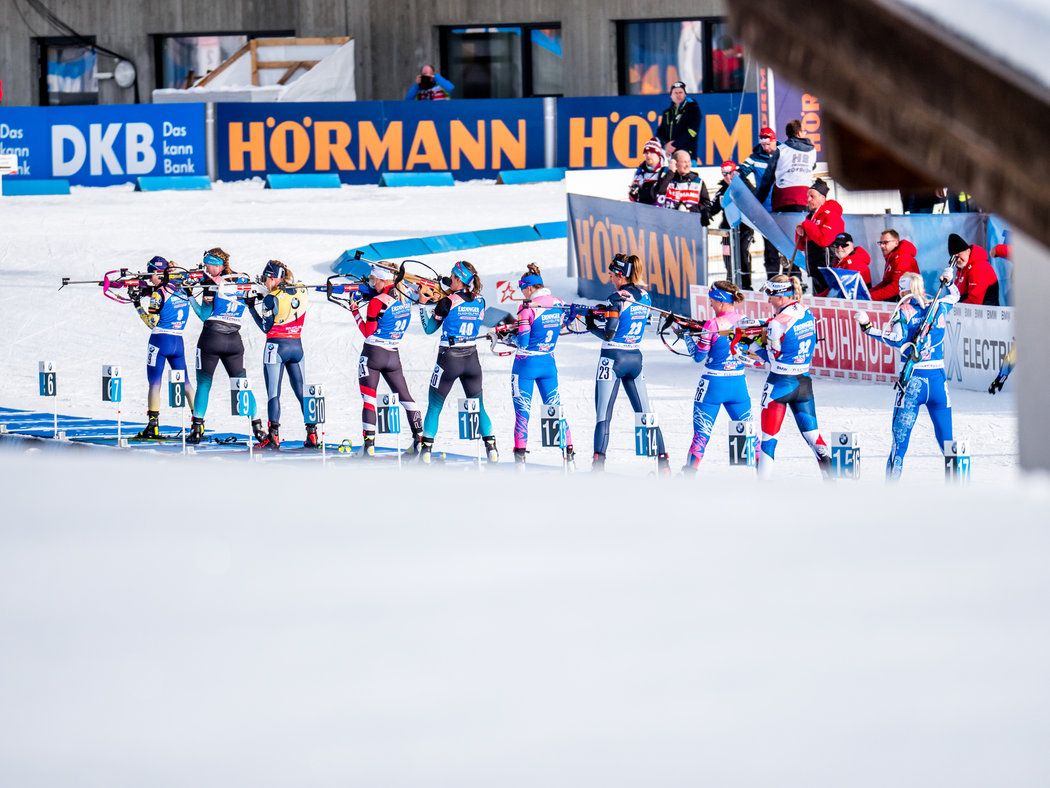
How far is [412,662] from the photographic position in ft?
13.4

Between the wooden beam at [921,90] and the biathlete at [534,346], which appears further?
the biathlete at [534,346]

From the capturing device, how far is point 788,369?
10.8 metres

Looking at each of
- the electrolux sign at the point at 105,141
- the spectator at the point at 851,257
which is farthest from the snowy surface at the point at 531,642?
the electrolux sign at the point at 105,141

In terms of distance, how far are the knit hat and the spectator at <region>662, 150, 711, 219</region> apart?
420 cm

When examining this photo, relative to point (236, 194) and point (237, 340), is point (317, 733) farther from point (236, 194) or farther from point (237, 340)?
point (236, 194)

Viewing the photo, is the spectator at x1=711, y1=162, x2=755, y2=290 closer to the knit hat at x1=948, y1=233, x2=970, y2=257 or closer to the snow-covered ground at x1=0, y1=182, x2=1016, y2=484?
the snow-covered ground at x1=0, y1=182, x2=1016, y2=484

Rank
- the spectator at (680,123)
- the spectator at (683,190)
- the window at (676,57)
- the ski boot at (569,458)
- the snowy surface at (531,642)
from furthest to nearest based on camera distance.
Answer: the window at (676,57), the spectator at (680,123), the spectator at (683,190), the ski boot at (569,458), the snowy surface at (531,642)

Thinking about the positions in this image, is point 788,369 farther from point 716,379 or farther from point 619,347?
point 619,347

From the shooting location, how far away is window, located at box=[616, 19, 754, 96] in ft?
111

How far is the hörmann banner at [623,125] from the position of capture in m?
27.3

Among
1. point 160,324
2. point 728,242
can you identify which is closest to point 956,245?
point 728,242

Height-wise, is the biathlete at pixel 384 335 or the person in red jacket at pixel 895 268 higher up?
the person in red jacket at pixel 895 268

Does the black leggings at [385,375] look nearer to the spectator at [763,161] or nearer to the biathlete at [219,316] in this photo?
the biathlete at [219,316]

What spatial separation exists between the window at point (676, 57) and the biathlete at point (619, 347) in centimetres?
2238
